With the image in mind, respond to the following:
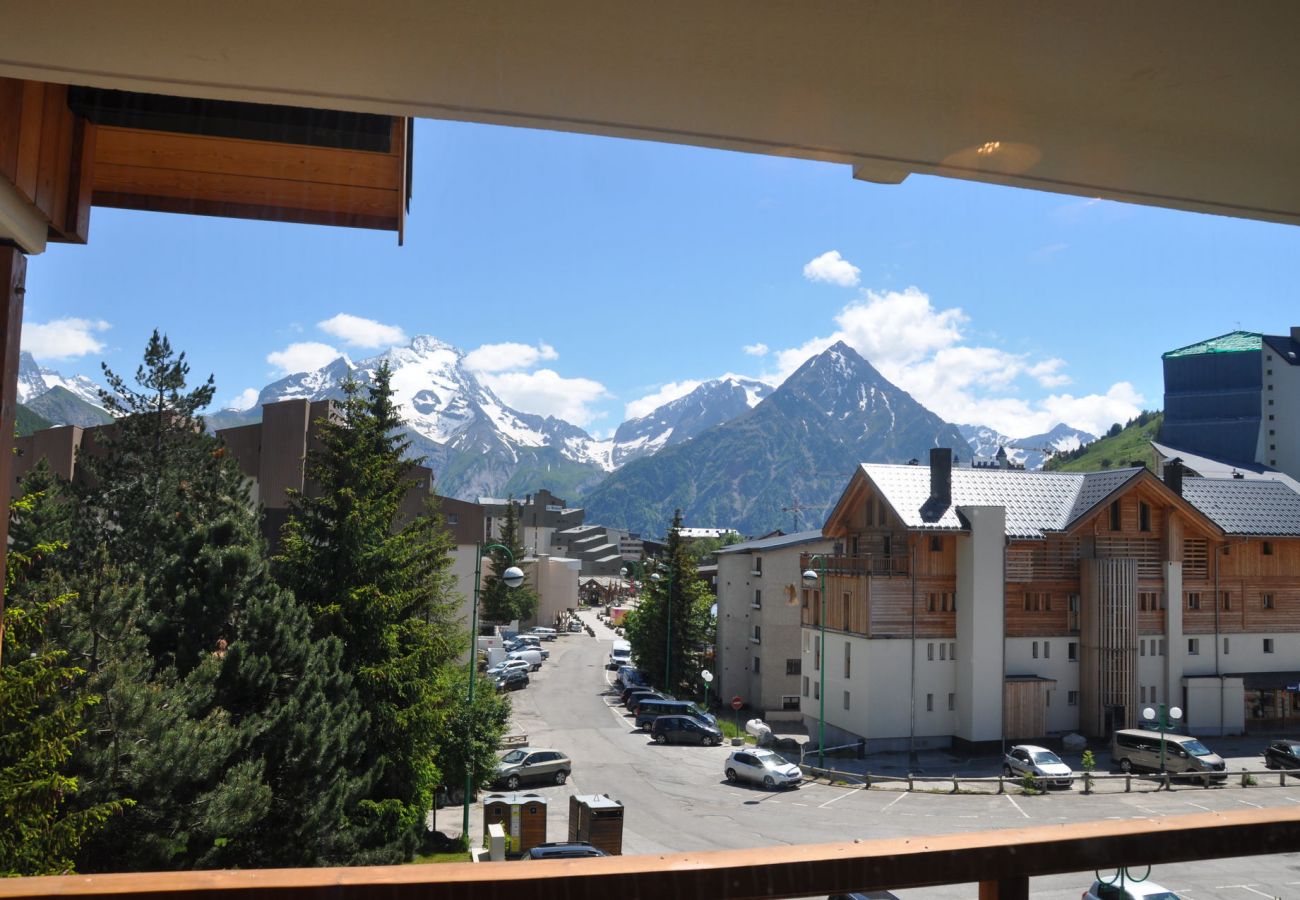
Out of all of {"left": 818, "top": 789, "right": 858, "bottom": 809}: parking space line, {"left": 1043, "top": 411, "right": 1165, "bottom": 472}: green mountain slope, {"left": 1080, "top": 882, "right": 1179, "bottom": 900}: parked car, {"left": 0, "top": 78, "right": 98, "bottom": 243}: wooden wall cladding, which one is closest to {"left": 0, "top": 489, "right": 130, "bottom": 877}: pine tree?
{"left": 0, "top": 78, "right": 98, "bottom": 243}: wooden wall cladding

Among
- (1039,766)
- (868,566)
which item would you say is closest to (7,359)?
(1039,766)

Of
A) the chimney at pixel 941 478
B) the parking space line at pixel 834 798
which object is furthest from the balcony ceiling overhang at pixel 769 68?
the chimney at pixel 941 478

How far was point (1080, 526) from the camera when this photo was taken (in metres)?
33.7

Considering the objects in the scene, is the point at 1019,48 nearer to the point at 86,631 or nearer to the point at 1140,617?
the point at 86,631

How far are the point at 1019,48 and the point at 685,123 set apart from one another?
2.97 ft

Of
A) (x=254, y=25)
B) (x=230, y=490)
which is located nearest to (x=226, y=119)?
(x=254, y=25)

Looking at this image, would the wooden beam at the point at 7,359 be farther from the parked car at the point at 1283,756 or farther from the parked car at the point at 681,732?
the parked car at the point at 1283,756

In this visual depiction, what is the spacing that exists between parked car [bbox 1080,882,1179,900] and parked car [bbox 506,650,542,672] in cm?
5043

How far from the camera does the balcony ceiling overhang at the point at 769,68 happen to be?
7.02ft

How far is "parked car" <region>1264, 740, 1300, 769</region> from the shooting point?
94.3ft

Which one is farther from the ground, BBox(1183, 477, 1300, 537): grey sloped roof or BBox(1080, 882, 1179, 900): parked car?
BBox(1183, 477, 1300, 537): grey sloped roof

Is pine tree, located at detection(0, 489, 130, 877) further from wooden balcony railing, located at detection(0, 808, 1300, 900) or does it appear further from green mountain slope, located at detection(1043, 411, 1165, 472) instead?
green mountain slope, located at detection(1043, 411, 1165, 472)

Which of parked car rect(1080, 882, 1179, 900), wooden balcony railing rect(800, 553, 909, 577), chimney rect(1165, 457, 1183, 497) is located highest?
chimney rect(1165, 457, 1183, 497)

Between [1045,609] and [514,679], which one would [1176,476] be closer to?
[1045,609]
